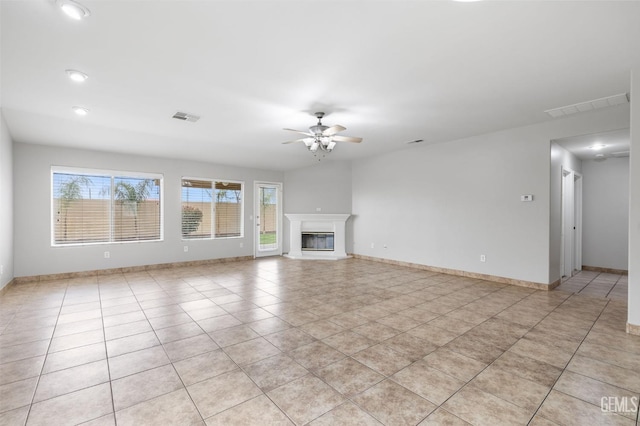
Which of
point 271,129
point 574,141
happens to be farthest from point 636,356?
point 271,129

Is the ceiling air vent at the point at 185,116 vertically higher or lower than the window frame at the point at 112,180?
higher

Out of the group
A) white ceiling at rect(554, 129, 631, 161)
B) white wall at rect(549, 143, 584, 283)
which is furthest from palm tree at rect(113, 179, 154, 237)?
white ceiling at rect(554, 129, 631, 161)

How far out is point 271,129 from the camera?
16.1ft

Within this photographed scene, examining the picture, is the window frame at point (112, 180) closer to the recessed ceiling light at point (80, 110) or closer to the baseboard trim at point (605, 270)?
the recessed ceiling light at point (80, 110)

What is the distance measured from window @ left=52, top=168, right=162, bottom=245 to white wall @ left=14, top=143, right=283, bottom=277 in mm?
155

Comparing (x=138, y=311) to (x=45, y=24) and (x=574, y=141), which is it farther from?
(x=574, y=141)

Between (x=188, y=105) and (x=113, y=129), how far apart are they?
1.91m

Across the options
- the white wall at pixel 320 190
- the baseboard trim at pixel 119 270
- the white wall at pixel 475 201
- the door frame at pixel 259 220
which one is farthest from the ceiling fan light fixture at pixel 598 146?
the baseboard trim at pixel 119 270

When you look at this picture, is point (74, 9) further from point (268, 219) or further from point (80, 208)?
point (268, 219)

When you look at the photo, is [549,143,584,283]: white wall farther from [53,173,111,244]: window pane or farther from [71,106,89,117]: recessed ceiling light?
[53,173,111,244]: window pane

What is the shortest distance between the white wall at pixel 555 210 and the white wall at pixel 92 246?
22.2 ft

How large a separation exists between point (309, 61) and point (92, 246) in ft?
19.2

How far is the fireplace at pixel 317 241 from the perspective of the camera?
27.6 feet

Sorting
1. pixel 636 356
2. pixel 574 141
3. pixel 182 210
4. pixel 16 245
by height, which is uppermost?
pixel 574 141
